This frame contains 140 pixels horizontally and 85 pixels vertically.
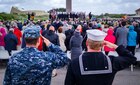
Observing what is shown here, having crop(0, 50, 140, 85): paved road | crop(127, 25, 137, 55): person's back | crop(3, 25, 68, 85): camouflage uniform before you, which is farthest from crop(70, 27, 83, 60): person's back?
crop(3, 25, 68, 85): camouflage uniform

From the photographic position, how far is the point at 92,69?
3.94 meters

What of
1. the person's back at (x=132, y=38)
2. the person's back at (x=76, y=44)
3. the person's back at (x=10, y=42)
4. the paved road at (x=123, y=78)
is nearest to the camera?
the paved road at (x=123, y=78)

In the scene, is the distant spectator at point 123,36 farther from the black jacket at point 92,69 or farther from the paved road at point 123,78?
the black jacket at point 92,69

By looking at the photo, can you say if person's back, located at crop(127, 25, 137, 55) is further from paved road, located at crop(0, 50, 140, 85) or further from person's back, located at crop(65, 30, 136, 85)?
person's back, located at crop(65, 30, 136, 85)

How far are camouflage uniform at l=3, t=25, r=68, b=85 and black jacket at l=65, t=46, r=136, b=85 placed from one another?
0.27 metres

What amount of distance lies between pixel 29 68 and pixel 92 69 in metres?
0.67

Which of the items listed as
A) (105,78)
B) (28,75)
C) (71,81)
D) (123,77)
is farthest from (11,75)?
(123,77)

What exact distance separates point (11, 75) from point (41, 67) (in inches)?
13.3

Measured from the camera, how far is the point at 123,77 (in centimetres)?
1212

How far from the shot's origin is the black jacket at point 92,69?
3922 mm

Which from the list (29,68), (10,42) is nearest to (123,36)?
(10,42)

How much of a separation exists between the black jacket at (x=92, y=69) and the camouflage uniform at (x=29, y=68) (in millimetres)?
267

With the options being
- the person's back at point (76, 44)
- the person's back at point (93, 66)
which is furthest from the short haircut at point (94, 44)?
the person's back at point (76, 44)

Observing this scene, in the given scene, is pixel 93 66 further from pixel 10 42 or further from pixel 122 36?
pixel 10 42
